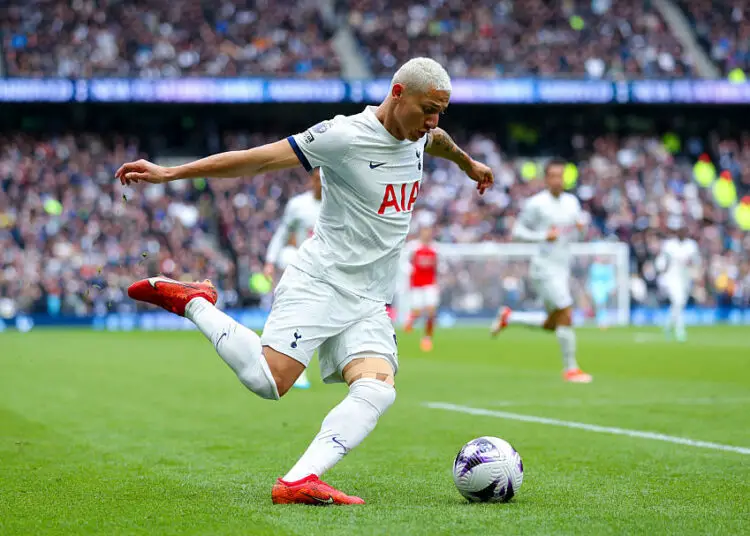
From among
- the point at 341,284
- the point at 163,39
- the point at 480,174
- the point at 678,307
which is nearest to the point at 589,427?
the point at 480,174

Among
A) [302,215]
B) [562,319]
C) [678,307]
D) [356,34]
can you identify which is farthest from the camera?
[356,34]

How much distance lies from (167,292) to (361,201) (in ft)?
3.55

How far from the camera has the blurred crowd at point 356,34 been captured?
1439 inches

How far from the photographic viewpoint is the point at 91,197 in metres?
34.7

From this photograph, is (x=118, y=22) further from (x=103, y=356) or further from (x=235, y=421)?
(x=235, y=421)

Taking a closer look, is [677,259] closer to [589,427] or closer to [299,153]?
[589,427]

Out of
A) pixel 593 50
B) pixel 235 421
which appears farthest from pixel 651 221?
pixel 235 421

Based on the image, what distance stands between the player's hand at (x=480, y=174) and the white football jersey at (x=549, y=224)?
7675 mm

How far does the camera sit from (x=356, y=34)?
130 ft

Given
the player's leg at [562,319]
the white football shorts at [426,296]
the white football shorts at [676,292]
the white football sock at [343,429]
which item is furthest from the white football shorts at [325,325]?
the white football shorts at [676,292]

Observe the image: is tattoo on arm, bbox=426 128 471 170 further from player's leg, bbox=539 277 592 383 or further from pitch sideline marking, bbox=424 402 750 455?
player's leg, bbox=539 277 592 383

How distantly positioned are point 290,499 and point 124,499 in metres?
0.91

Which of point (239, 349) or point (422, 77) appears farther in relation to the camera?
point (239, 349)

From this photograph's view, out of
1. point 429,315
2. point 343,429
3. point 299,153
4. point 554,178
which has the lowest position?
point 343,429
